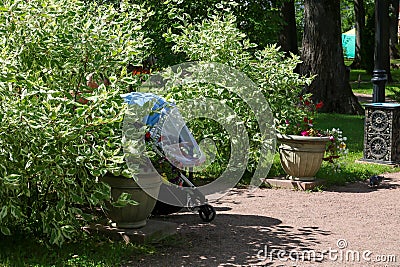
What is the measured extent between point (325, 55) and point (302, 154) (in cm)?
919

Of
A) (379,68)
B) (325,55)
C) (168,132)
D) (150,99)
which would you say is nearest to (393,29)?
(325,55)

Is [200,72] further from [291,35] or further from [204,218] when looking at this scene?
[291,35]

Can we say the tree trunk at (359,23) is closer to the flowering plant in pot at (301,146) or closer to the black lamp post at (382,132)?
the black lamp post at (382,132)

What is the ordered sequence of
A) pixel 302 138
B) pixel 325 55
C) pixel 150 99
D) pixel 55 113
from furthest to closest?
1. pixel 325 55
2. pixel 302 138
3. pixel 150 99
4. pixel 55 113

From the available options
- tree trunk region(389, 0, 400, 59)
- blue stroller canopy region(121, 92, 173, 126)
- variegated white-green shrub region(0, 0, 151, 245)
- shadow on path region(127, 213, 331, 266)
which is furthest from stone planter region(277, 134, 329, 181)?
tree trunk region(389, 0, 400, 59)

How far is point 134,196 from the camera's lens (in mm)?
6195

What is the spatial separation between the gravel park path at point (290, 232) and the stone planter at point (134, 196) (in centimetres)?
37

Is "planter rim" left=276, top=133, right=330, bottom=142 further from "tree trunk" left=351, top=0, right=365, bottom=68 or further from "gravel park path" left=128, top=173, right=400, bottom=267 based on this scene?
"tree trunk" left=351, top=0, right=365, bottom=68

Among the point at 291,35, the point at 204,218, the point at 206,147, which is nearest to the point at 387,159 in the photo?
the point at 206,147

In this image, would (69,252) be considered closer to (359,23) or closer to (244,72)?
(244,72)

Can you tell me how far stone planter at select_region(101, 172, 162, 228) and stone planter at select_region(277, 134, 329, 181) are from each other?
10.4 ft

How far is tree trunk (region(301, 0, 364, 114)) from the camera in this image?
1750cm

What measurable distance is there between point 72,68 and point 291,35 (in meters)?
17.5

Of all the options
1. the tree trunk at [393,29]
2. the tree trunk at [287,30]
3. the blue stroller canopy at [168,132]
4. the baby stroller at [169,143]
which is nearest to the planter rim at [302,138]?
the baby stroller at [169,143]
